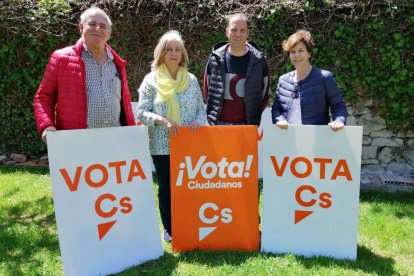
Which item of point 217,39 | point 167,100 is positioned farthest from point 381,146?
point 167,100

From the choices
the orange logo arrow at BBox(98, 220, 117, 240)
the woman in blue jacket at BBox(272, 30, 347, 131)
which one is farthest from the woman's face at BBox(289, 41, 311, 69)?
the orange logo arrow at BBox(98, 220, 117, 240)

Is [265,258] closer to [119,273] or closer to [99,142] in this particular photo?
[119,273]

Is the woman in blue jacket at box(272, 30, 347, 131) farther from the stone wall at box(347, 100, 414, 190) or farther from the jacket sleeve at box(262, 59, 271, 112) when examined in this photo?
the stone wall at box(347, 100, 414, 190)

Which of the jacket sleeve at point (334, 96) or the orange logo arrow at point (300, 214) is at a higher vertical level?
the jacket sleeve at point (334, 96)

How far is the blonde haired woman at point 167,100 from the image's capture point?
3.22 metres

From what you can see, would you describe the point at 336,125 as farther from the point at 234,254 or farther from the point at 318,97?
the point at 234,254

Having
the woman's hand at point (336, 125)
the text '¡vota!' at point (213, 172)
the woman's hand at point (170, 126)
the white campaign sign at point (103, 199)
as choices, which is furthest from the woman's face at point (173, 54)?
the woman's hand at point (336, 125)

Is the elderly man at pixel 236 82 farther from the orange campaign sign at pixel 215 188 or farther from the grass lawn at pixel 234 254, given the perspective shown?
the grass lawn at pixel 234 254

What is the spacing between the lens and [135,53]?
20.2ft

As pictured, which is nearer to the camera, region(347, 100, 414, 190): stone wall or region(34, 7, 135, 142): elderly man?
region(34, 7, 135, 142): elderly man

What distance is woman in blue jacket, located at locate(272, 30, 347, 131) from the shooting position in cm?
322

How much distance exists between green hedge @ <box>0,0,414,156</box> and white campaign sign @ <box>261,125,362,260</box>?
97.9 inches

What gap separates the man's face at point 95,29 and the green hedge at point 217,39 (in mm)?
2817

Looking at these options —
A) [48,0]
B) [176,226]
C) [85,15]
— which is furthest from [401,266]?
[48,0]
